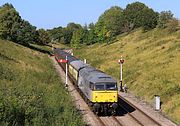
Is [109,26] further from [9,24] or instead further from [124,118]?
[124,118]

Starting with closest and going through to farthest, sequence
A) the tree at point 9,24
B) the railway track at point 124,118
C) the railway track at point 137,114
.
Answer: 1. the railway track at point 124,118
2. the railway track at point 137,114
3. the tree at point 9,24

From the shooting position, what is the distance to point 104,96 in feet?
89.7

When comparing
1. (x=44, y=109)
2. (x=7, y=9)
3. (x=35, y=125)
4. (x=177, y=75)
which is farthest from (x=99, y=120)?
(x=7, y=9)

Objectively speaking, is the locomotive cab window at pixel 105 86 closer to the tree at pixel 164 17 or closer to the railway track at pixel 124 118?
the railway track at pixel 124 118

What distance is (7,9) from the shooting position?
108438mm

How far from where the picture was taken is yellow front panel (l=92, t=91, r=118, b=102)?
2730 cm

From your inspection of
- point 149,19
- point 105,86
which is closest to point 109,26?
point 149,19

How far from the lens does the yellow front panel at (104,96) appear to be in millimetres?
27297

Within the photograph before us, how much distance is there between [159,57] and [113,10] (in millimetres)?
103673

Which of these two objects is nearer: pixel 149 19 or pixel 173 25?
pixel 173 25

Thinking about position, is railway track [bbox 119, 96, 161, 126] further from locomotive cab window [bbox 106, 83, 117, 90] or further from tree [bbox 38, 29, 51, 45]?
tree [bbox 38, 29, 51, 45]

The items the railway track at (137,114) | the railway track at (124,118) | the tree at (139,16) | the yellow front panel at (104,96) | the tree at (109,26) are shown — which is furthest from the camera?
the tree at (109,26)

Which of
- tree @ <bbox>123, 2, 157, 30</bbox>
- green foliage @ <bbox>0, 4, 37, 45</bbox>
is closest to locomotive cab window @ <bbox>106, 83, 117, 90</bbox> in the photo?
tree @ <bbox>123, 2, 157, 30</bbox>

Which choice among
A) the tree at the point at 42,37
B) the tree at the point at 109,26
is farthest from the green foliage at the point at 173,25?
the tree at the point at 42,37
